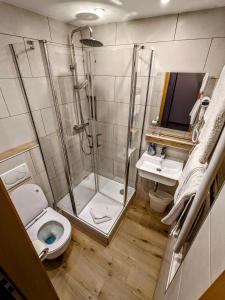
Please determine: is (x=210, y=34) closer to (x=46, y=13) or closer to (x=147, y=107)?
(x=147, y=107)

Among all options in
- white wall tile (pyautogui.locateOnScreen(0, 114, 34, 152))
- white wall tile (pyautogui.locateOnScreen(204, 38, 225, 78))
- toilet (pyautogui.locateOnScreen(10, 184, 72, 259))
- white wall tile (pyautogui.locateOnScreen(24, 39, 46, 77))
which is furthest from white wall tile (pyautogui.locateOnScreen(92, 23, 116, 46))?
toilet (pyautogui.locateOnScreen(10, 184, 72, 259))

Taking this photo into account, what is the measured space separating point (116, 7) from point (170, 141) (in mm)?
1410

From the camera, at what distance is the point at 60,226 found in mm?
1730

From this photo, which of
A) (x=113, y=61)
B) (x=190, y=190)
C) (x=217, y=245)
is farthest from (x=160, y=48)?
(x=217, y=245)

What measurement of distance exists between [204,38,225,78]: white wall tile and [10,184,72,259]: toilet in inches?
84.9

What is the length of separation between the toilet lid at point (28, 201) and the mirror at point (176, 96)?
5.28 feet

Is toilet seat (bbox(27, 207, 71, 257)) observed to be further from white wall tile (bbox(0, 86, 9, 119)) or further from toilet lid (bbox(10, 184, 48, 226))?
white wall tile (bbox(0, 86, 9, 119))

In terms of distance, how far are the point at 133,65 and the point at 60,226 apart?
1.96 metres

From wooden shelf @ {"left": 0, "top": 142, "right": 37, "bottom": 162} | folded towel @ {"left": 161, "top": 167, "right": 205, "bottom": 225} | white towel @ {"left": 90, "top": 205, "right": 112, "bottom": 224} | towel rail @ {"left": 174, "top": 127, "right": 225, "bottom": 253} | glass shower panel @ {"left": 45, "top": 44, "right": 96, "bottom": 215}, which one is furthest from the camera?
white towel @ {"left": 90, "top": 205, "right": 112, "bottom": 224}

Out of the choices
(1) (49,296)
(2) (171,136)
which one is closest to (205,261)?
(1) (49,296)

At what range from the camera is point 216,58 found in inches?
54.1

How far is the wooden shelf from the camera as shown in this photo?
1.38 metres

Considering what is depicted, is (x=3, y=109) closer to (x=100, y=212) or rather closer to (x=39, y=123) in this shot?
(x=39, y=123)

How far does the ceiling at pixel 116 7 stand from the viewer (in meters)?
1.16
